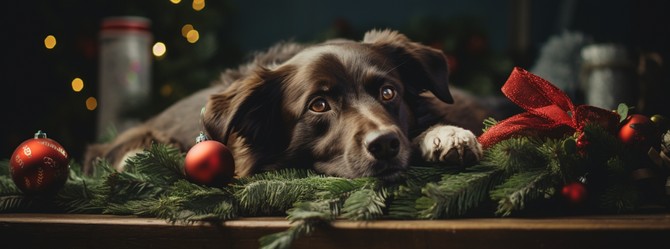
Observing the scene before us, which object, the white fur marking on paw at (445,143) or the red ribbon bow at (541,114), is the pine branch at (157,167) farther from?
the red ribbon bow at (541,114)

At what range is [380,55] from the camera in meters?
1.67

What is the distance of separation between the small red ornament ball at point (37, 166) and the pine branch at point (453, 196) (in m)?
0.92

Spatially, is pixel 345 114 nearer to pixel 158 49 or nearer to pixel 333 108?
pixel 333 108

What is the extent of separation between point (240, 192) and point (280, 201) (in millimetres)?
93

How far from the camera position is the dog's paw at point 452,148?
1.38 m

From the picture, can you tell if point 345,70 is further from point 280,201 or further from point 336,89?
point 280,201

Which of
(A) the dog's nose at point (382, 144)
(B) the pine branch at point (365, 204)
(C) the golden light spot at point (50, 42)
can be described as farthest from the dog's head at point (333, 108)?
(C) the golden light spot at point (50, 42)

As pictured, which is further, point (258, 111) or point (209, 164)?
point (258, 111)

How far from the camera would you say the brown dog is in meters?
1.41

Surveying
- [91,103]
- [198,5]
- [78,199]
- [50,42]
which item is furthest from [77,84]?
[78,199]

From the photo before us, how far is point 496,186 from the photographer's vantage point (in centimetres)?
124

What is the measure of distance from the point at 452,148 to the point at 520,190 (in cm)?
23

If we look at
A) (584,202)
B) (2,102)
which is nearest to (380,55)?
(584,202)

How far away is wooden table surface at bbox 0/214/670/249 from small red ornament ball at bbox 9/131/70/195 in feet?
0.36
